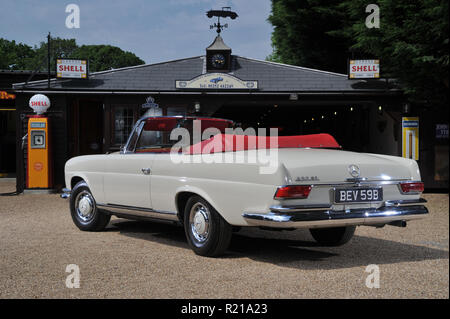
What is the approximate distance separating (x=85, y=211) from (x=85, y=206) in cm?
8

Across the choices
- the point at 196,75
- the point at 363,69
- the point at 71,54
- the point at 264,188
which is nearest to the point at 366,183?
the point at 264,188

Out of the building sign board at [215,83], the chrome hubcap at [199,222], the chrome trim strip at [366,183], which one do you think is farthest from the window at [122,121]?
the chrome trim strip at [366,183]

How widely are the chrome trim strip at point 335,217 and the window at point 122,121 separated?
1092cm

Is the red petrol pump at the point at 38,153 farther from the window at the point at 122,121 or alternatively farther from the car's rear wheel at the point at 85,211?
the car's rear wheel at the point at 85,211

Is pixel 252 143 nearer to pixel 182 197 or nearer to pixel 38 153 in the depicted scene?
pixel 182 197

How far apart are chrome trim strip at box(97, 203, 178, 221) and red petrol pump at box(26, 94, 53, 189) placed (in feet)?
25.3

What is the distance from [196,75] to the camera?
51.4 ft

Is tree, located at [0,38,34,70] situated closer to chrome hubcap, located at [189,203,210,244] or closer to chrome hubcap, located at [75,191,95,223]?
chrome hubcap, located at [75,191,95,223]

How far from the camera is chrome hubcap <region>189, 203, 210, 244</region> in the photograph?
16.3ft

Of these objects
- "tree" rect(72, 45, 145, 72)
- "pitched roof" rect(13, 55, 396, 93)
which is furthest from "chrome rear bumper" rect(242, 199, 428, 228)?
"tree" rect(72, 45, 145, 72)

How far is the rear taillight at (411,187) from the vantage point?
15.0ft

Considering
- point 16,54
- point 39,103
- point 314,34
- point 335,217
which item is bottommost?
point 335,217

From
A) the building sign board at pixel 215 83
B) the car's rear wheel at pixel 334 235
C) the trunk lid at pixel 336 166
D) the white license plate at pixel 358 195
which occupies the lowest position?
the car's rear wheel at pixel 334 235
